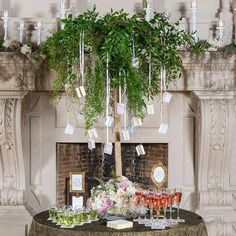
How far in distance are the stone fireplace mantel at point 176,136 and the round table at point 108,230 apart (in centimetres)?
137

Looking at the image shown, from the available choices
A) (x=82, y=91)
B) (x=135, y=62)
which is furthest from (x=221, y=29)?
(x=82, y=91)

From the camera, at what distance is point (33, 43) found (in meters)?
5.78

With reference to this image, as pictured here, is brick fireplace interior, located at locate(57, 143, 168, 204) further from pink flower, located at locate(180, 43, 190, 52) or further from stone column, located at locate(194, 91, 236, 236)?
pink flower, located at locate(180, 43, 190, 52)

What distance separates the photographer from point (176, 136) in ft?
19.7

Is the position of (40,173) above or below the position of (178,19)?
below

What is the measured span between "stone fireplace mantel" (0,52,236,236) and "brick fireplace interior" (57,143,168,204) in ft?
0.28

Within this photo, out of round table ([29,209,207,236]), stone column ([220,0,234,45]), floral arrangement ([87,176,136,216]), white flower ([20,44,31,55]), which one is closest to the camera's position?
round table ([29,209,207,236])

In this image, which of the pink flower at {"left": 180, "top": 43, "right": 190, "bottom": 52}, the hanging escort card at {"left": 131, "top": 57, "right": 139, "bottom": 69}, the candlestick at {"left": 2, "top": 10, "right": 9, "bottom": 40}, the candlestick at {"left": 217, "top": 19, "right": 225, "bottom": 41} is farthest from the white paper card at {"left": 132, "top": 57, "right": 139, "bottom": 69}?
the candlestick at {"left": 2, "top": 10, "right": 9, "bottom": 40}

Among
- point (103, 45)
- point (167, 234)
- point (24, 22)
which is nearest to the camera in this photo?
point (167, 234)

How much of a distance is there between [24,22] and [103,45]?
1446 millimetres

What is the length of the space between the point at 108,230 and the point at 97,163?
2149 mm

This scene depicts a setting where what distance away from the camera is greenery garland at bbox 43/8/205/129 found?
180 inches

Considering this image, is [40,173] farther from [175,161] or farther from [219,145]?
[219,145]

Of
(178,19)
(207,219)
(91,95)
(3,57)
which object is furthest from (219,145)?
(3,57)
